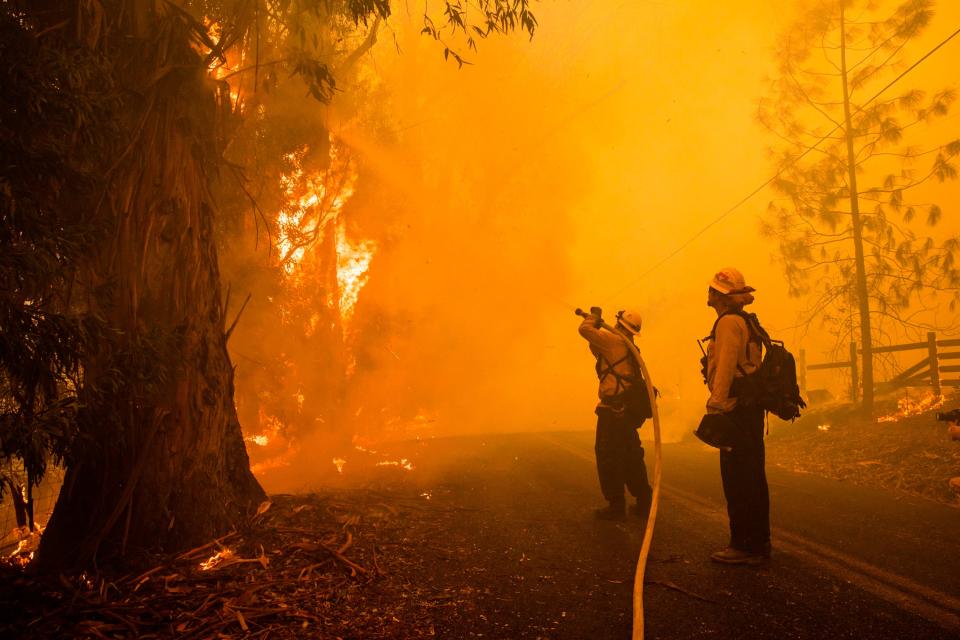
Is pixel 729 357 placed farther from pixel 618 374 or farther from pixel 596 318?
pixel 596 318

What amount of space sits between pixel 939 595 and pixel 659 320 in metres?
59.5

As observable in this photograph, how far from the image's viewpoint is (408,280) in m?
24.5

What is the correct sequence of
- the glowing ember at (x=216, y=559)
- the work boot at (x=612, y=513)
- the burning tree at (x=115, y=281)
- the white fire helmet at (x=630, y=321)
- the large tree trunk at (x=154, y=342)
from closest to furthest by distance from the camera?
the burning tree at (x=115, y=281), the glowing ember at (x=216, y=559), the large tree trunk at (x=154, y=342), the work boot at (x=612, y=513), the white fire helmet at (x=630, y=321)

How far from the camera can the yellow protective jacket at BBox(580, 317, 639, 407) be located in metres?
6.25

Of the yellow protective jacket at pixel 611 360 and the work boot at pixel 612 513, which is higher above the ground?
the yellow protective jacket at pixel 611 360

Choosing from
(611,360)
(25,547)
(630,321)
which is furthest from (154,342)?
(630,321)

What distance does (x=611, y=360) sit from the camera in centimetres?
636

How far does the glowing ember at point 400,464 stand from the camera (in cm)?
1094

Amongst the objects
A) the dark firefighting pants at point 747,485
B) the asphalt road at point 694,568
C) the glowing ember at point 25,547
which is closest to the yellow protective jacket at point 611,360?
the asphalt road at point 694,568

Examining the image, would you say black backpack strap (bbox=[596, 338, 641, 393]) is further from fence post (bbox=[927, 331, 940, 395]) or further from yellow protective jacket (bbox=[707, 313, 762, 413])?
fence post (bbox=[927, 331, 940, 395])

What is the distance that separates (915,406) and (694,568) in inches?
494

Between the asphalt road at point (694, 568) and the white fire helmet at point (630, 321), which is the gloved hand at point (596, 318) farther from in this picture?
the asphalt road at point (694, 568)

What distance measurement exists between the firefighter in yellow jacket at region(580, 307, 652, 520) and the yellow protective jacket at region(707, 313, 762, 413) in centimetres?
136

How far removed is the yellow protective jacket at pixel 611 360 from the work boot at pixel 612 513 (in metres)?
0.98
